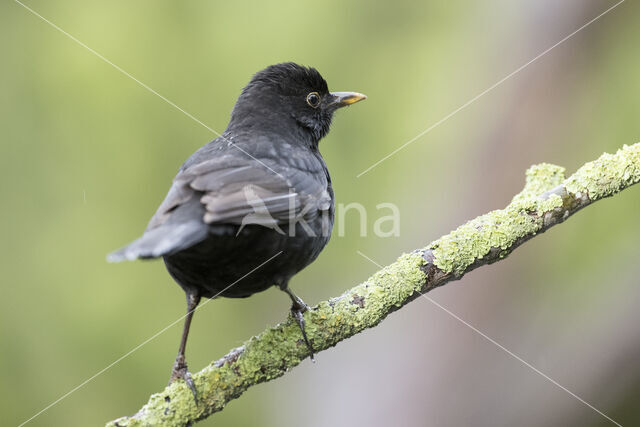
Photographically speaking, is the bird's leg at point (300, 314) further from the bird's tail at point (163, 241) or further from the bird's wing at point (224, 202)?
the bird's tail at point (163, 241)

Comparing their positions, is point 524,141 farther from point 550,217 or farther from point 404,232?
point 550,217

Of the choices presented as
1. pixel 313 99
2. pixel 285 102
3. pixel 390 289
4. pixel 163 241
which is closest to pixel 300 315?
pixel 390 289

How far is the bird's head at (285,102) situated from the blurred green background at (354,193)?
1402 mm

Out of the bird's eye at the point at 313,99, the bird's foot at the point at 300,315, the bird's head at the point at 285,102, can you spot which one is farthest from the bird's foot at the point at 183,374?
the bird's eye at the point at 313,99

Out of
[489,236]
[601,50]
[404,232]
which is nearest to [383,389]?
[404,232]

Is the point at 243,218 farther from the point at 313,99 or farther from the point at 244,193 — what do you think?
the point at 313,99

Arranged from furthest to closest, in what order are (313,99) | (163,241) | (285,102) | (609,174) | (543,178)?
(313,99) < (285,102) < (543,178) < (609,174) < (163,241)

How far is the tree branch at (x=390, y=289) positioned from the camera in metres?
2.84

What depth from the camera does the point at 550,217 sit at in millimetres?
3189

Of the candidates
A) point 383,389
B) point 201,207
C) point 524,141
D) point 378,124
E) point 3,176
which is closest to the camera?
point 201,207

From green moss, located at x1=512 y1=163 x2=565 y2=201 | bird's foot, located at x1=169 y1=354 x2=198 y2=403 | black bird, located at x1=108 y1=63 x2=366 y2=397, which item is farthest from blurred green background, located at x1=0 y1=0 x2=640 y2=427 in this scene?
bird's foot, located at x1=169 y1=354 x2=198 y2=403

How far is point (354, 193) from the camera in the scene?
236 inches

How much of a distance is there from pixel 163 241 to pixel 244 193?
49cm

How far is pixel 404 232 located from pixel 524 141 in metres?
1.20
